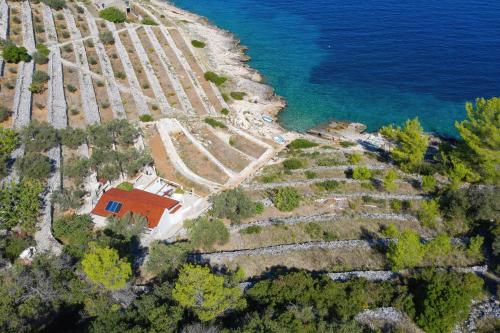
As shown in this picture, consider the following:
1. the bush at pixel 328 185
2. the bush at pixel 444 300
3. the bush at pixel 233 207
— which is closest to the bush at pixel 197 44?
the bush at pixel 328 185

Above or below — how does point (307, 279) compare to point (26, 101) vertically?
above

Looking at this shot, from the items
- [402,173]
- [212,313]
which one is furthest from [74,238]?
[402,173]

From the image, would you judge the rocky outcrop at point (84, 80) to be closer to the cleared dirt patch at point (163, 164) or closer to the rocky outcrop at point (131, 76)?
the rocky outcrop at point (131, 76)

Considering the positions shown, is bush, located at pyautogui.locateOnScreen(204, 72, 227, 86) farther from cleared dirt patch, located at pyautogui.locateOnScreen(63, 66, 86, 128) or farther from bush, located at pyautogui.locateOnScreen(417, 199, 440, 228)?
bush, located at pyautogui.locateOnScreen(417, 199, 440, 228)

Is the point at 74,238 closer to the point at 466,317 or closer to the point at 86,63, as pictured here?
the point at 466,317

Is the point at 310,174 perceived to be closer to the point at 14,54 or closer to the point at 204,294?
the point at 204,294

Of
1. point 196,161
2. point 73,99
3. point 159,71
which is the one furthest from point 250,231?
point 159,71
